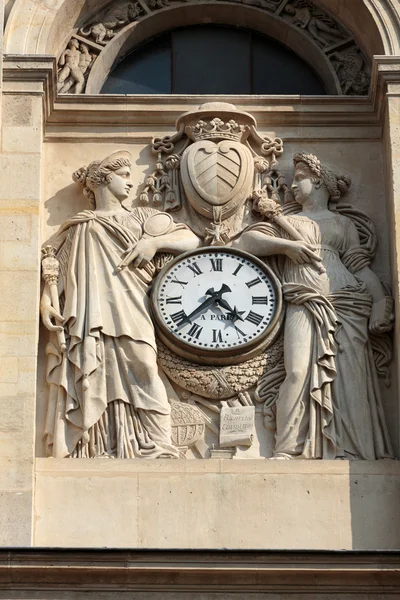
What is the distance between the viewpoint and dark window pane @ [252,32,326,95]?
17234 mm

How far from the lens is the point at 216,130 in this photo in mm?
16375

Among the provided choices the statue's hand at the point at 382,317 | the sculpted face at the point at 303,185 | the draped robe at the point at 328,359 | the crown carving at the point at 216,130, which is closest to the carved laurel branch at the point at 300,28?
the sculpted face at the point at 303,185

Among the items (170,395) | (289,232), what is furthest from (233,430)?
(289,232)

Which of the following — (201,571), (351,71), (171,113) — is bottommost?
(201,571)

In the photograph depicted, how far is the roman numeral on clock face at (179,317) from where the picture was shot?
51.6 ft

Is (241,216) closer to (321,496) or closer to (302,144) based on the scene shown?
(302,144)

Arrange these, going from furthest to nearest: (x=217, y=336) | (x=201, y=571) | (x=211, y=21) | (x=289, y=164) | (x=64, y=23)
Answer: (x=211, y=21), (x=64, y=23), (x=289, y=164), (x=217, y=336), (x=201, y=571)

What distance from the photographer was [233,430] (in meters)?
15.5

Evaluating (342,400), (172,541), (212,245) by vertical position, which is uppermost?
(212,245)

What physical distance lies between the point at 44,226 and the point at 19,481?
224 cm

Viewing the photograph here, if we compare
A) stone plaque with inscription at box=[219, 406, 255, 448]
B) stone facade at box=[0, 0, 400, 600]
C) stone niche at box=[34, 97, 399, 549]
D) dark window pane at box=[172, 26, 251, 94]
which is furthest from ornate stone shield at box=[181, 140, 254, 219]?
stone plaque with inscription at box=[219, 406, 255, 448]

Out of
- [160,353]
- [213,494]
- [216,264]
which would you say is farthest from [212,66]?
[213,494]

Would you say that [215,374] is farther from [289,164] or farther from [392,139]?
[392,139]

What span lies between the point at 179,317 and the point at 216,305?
293 millimetres
